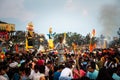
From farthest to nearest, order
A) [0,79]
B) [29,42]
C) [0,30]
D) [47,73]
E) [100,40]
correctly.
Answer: [100,40] → [0,30] → [29,42] → [47,73] → [0,79]

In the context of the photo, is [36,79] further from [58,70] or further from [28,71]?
[58,70]

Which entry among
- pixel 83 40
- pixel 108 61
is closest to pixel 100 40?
pixel 83 40

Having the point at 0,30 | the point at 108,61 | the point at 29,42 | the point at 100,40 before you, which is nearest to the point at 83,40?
the point at 100,40

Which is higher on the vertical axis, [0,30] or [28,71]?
[0,30]

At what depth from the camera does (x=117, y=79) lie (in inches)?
366

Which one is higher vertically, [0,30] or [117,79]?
[0,30]

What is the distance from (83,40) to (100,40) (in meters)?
10.2

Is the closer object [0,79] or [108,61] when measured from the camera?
[0,79]

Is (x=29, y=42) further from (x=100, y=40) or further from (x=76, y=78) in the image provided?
(x=100, y=40)

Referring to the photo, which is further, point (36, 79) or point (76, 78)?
point (76, 78)

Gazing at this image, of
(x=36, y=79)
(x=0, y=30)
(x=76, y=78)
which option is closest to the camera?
(x=36, y=79)

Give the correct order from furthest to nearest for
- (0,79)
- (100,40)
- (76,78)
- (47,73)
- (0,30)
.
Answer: (100,40) < (0,30) < (47,73) < (76,78) < (0,79)

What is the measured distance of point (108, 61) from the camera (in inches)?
539

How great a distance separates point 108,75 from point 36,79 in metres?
2.63
